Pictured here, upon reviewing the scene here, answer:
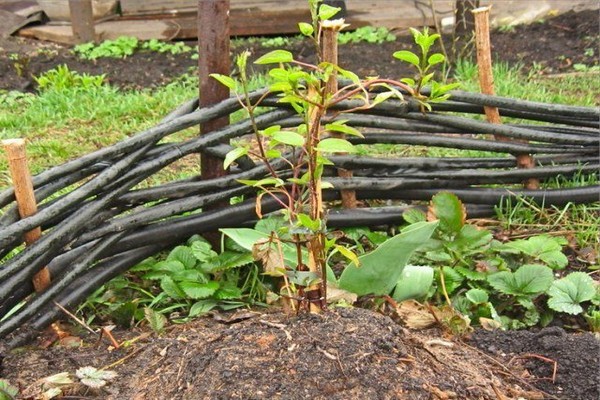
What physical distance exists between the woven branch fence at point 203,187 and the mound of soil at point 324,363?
0.78 feet

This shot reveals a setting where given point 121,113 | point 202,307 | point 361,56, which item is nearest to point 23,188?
point 202,307

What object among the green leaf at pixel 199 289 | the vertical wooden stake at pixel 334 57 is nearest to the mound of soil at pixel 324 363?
the green leaf at pixel 199 289

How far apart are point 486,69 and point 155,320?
1396mm

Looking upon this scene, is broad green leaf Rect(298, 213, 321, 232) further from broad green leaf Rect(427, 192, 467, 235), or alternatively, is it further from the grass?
the grass

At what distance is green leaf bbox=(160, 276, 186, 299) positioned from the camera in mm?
2383

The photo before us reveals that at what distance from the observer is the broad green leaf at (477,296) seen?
91.5 inches

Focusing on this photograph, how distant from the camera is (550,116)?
2.82m

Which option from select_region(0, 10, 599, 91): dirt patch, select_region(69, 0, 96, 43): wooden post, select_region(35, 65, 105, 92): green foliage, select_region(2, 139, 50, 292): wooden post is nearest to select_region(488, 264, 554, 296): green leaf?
select_region(2, 139, 50, 292): wooden post

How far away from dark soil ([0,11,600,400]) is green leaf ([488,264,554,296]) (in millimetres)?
184

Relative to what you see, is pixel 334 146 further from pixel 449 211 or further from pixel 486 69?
pixel 486 69

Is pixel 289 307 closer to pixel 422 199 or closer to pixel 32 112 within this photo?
pixel 422 199

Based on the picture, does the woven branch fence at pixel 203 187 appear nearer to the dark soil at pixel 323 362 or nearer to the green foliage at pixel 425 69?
the green foliage at pixel 425 69

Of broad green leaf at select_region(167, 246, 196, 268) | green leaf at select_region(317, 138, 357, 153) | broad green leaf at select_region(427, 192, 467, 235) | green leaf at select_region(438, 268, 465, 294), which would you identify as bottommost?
green leaf at select_region(438, 268, 465, 294)

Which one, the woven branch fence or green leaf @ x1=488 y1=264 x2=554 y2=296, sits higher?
the woven branch fence
